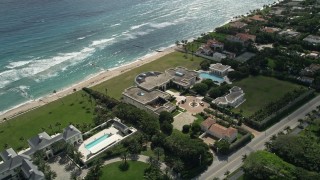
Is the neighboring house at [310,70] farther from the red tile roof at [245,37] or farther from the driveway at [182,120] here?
the driveway at [182,120]

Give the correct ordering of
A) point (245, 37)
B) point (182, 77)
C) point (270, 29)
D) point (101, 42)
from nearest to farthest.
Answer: point (182, 77)
point (245, 37)
point (101, 42)
point (270, 29)

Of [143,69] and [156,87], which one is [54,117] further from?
[143,69]

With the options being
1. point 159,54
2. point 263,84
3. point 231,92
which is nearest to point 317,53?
point 263,84

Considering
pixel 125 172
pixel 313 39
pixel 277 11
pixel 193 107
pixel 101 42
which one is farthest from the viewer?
pixel 277 11

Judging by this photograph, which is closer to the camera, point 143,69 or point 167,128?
point 167,128

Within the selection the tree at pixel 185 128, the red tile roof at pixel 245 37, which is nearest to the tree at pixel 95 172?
the tree at pixel 185 128

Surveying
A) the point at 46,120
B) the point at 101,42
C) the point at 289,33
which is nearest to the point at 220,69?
the point at 289,33

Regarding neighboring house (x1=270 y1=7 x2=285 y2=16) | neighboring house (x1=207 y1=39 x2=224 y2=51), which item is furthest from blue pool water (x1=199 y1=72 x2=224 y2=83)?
neighboring house (x1=270 y1=7 x2=285 y2=16)
